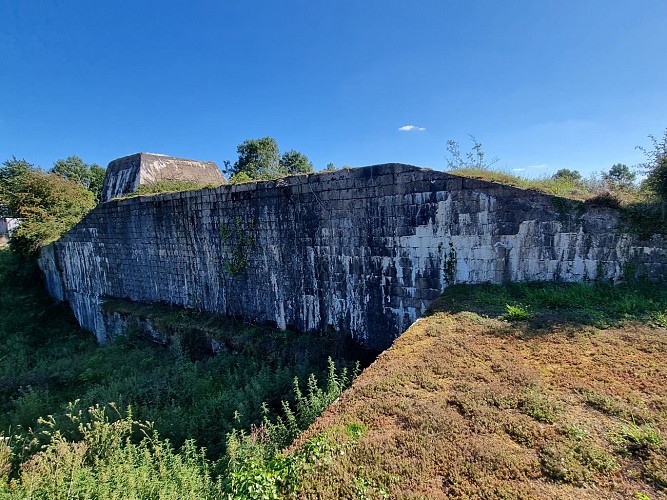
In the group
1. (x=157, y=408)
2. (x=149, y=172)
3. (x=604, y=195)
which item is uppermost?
(x=149, y=172)

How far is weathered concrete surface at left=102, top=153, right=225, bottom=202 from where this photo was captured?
18594mm

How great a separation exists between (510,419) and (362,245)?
4.46 metres

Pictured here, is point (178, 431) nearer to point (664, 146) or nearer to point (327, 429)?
point (327, 429)

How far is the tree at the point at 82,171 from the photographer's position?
42000 mm

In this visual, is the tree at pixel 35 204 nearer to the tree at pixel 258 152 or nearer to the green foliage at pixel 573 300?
the tree at pixel 258 152

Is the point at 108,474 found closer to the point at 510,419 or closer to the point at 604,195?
the point at 510,419

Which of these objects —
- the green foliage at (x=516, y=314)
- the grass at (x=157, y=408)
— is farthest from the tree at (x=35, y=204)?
the green foliage at (x=516, y=314)

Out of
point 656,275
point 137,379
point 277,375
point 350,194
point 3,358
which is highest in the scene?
point 350,194

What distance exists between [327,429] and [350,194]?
4.80m

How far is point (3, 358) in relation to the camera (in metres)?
11.4

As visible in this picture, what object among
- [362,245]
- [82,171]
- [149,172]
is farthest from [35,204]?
[82,171]

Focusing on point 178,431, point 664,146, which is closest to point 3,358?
point 178,431

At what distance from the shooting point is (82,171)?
4394 cm

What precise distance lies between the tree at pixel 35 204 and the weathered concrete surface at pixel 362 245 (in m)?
10.9
